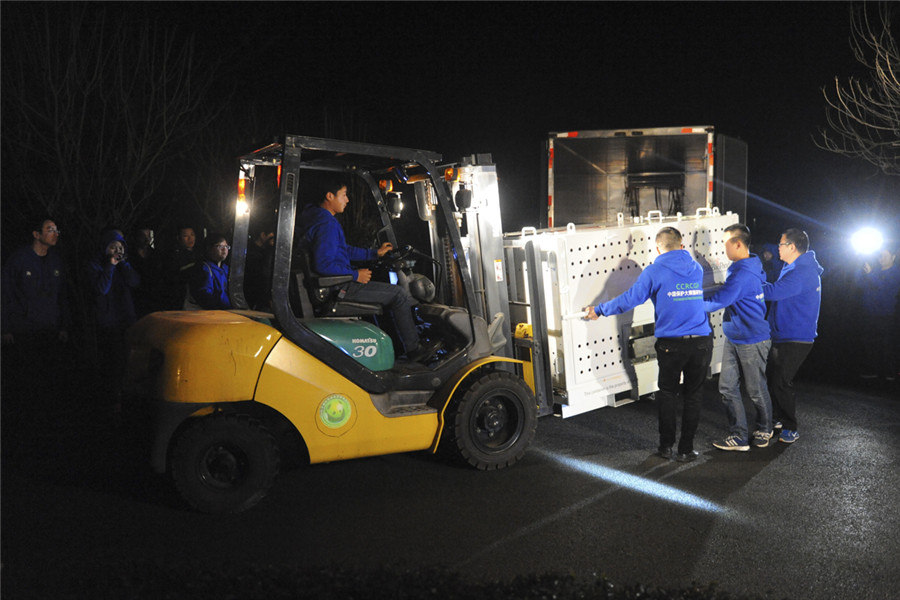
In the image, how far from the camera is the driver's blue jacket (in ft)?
17.0

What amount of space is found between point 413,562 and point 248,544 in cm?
105

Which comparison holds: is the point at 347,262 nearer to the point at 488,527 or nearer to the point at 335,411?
the point at 335,411

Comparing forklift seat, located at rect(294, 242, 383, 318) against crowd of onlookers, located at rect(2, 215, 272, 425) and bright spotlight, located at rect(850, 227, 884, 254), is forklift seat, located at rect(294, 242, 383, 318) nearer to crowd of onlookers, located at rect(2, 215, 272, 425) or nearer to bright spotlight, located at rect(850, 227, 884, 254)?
crowd of onlookers, located at rect(2, 215, 272, 425)

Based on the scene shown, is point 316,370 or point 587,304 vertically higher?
point 587,304

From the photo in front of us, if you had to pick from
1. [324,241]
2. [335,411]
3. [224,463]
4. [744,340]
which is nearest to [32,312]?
[224,463]

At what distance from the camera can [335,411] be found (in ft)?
16.5

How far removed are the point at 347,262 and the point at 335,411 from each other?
110cm

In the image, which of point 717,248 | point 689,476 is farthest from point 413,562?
point 717,248

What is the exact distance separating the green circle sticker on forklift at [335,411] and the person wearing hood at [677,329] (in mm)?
2416

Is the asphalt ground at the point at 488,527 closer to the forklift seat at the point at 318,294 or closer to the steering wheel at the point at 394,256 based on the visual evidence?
the forklift seat at the point at 318,294

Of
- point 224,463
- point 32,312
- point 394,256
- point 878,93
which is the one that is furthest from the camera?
point 878,93

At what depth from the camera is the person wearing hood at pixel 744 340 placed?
6074mm

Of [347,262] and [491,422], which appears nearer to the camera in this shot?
[347,262]

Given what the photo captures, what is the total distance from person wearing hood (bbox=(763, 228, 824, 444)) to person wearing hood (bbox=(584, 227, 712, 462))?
850mm
